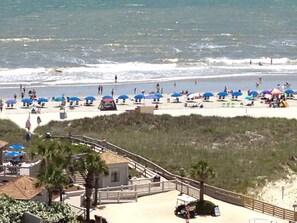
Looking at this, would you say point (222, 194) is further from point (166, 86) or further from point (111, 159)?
point (166, 86)

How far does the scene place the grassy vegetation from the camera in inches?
1644

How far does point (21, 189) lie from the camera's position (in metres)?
33.2

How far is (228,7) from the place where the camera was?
7525 inches

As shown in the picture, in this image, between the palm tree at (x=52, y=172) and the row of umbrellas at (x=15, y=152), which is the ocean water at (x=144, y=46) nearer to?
the row of umbrellas at (x=15, y=152)

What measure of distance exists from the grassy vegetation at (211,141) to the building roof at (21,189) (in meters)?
10.2

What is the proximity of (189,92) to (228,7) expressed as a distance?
118471 mm

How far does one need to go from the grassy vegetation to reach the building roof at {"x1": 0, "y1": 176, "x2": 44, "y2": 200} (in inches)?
401

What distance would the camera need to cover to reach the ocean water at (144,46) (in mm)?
88500

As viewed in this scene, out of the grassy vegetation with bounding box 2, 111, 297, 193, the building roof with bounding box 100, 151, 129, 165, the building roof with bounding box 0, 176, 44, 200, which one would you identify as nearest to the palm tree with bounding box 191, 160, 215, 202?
the grassy vegetation with bounding box 2, 111, 297, 193

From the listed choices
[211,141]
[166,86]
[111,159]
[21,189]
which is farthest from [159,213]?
[166,86]

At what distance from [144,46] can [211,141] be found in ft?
234

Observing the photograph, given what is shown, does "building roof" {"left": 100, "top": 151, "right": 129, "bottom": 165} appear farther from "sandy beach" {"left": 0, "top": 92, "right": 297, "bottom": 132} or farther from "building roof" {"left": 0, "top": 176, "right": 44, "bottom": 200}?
"sandy beach" {"left": 0, "top": 92, "right": 297, "bottom": 132}

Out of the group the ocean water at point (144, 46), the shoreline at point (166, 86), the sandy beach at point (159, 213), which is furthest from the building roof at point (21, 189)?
the ocean water at point (144, 46)

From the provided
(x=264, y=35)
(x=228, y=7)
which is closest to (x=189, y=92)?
(x=264, y=35)
